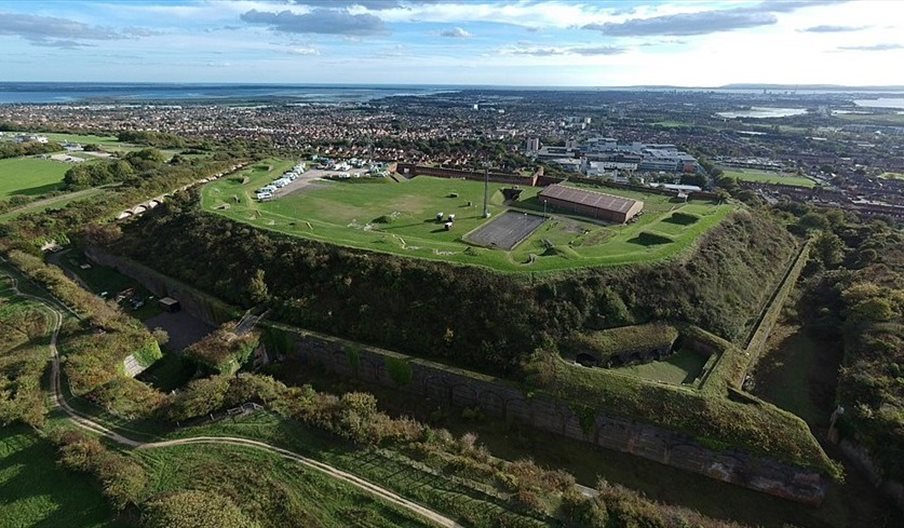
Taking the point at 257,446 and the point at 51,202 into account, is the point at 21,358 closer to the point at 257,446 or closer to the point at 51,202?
the point at 257,446

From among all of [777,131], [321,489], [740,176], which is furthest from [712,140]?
[321,489]

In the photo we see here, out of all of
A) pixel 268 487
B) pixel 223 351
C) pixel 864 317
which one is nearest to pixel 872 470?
pixel 864 317

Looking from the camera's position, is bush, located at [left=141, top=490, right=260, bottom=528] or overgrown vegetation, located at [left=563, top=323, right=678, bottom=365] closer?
bush, located at [left=141, top=490, right=260, bottom=528]

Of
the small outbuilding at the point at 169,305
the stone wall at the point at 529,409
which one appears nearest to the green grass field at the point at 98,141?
the small outbuilding at the point at 169,305

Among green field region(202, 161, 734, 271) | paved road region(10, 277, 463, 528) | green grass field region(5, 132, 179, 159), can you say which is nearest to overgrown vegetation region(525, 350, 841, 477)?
green field region(202, 161, 734, 271)

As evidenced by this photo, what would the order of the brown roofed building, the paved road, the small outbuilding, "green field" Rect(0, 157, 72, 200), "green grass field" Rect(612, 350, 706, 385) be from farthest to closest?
"green field" Rect(0, 157, 72, 200), the brown roofed building, the small outbuilding, "green grass field" Rect(612, 350, 706, 385), the paved road

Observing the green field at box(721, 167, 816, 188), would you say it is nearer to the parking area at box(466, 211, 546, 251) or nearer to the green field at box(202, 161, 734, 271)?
the green field at box(202, 161, 734, 271)

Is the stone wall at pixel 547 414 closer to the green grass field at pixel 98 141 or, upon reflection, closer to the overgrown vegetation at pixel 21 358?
the overgrown vegetation at pixel 21 358
